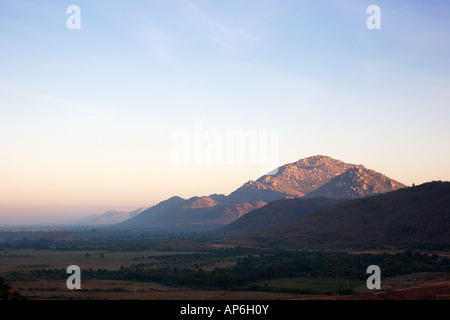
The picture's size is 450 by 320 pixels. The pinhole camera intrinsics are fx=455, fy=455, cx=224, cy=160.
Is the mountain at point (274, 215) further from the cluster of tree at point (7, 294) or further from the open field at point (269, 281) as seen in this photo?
the cluster of tree at point (7, 294)

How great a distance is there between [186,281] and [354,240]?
60.1 meters

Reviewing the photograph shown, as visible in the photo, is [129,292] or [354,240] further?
[354,240]

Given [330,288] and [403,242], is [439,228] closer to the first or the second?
[403,242]

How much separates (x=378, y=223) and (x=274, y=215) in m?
57.7

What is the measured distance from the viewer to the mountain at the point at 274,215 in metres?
162

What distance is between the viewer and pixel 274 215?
165875 millimetres

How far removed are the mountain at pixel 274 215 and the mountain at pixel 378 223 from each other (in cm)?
2402

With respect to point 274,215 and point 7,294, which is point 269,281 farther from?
point 274,215
